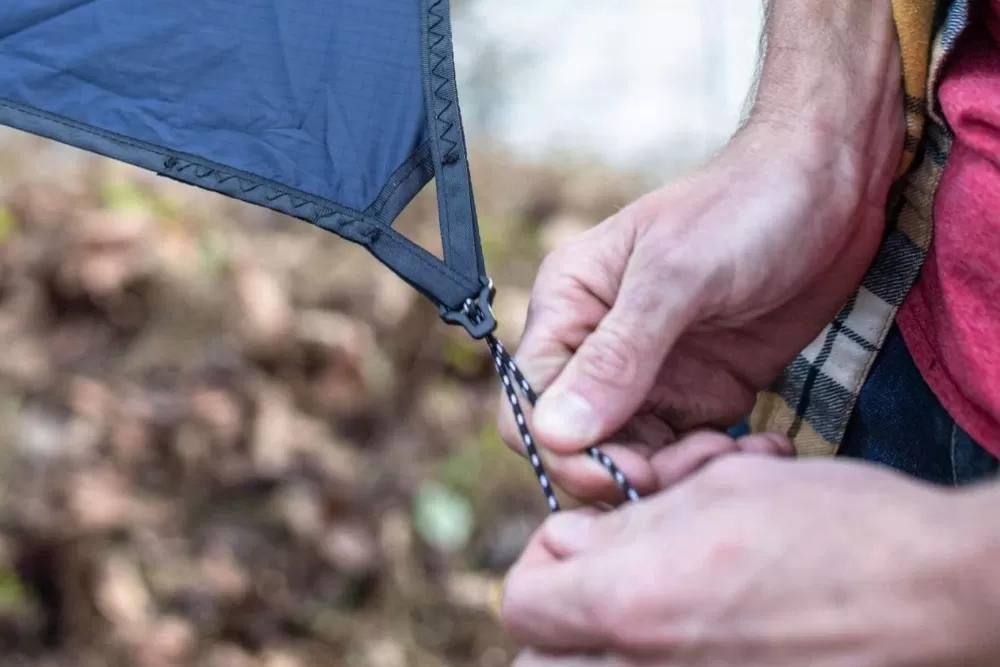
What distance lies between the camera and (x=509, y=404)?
0.66 metres

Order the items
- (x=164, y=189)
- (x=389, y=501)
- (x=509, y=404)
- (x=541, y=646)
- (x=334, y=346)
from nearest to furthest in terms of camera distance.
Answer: (x=541, y=646), (x=509, y=404), (x=389, y=501), (x=334, y=346), (x=164, y=189)

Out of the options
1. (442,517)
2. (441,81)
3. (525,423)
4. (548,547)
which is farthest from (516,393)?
(442,517)

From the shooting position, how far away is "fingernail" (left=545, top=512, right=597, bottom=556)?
52cm

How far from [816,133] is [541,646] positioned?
446mm

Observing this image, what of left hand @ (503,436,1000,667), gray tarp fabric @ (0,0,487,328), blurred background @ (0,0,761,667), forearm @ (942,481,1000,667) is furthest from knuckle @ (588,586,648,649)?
blurred background @ (0,0,761,667)

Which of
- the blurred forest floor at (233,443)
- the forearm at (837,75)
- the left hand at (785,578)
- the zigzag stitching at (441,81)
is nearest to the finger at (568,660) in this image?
the left hand at (785,578)

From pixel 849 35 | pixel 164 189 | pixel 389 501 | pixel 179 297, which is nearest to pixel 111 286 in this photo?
pixel 179 297

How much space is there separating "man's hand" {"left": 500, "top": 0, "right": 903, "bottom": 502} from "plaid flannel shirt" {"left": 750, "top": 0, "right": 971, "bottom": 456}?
0.01 meters

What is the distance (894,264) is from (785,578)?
0.42 metres

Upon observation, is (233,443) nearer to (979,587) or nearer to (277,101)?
(277,101)

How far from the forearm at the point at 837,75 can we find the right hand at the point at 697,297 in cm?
1

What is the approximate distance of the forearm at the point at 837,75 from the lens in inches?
28.9

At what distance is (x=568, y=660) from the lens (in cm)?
48

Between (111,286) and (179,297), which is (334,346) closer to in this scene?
(179,297)
